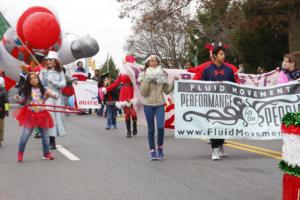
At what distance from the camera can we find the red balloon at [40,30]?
22.6m

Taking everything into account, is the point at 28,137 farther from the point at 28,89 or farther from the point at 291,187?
the point at 291,187

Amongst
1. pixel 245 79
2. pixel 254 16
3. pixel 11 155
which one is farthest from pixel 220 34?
pixel 11 155

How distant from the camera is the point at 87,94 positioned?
83.0ft

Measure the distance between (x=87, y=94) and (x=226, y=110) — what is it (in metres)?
15.7

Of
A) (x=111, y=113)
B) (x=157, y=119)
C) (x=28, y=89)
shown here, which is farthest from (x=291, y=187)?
→ (x=111, y=113)

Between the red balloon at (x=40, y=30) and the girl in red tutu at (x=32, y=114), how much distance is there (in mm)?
12941

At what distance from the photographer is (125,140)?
524 inches

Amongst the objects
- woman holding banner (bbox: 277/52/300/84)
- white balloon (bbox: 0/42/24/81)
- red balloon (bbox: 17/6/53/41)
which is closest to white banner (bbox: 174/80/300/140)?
woman holding banner (bbox: 277/52/300/84)

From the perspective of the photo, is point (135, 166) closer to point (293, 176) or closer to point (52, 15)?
point (293, 176)

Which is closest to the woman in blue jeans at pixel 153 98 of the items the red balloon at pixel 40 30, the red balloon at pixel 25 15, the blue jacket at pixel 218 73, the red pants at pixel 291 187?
the blue jacket at pixel 218 73

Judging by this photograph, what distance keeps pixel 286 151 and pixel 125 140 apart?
27.8 feet

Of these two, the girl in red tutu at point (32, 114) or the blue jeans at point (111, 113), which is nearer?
the girl in red tutu at point (32, 114)

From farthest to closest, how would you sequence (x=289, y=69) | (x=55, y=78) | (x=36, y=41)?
(x=36, y=41), (x=55, y=78), (x=289, y=69)

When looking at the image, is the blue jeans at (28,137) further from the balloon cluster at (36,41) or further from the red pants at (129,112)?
the balloon cluster at (36,41)
